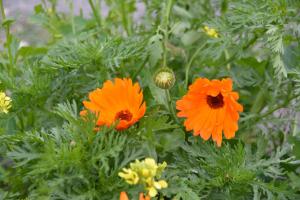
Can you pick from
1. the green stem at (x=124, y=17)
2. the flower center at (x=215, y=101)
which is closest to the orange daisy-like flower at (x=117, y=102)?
the flower center at (x=215, y=101)

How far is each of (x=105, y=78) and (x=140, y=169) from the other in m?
0.45

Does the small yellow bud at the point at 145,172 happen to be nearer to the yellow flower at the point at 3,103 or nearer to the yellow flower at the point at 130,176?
the yellow flower at the point at 130,176

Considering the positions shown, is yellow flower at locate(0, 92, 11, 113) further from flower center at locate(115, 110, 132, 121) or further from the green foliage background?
flower center at locate(115, 110, 132, 121)

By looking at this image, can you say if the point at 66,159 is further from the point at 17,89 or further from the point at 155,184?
the point at 17,89

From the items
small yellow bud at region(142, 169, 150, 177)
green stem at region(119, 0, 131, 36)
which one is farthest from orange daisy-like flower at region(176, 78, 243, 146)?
green stem at region(119, 0, 131, 36)

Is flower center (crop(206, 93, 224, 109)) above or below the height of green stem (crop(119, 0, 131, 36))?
below

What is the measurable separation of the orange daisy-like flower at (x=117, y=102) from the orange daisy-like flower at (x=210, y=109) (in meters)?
0.09

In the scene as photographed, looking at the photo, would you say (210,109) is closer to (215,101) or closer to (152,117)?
(215,101)

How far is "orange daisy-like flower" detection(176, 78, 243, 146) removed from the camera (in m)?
1.06

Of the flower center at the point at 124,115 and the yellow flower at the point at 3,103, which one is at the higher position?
the yellow flower at the point at 3,103

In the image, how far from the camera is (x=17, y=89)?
120 cm

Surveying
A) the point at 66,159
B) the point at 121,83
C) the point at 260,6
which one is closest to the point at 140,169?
the point at 66,159

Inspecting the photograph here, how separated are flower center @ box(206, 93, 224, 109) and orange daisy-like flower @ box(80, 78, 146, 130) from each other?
0.51ft

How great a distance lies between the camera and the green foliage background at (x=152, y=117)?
965 mm
